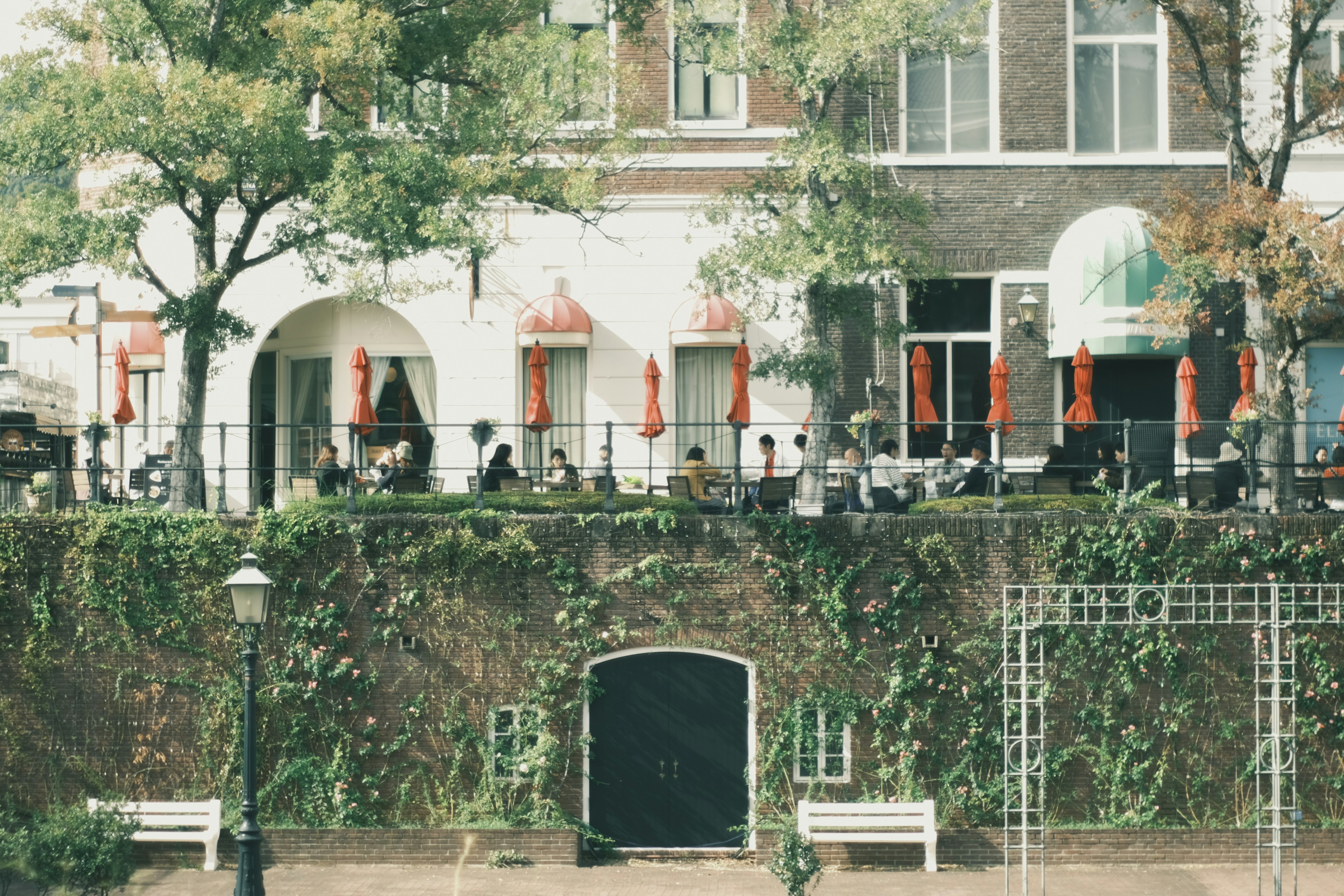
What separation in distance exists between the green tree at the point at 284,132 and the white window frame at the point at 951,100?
6.14 meters

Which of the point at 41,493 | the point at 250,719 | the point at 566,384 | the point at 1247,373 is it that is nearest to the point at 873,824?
the point at 250,719

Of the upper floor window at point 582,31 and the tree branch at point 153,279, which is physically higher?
the upper floor window at point 582,31

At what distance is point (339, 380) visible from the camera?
24.6 meters

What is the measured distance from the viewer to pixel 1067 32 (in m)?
23.4

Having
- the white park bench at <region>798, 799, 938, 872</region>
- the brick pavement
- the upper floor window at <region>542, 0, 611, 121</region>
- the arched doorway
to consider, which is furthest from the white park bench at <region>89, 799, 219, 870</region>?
the upper floor window at <region>542, 0, 611, 121</region>

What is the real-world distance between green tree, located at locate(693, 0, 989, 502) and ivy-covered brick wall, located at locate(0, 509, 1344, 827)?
2.30 m

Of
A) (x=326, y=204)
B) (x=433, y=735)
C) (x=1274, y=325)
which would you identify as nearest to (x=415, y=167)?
(x=326, y=204)

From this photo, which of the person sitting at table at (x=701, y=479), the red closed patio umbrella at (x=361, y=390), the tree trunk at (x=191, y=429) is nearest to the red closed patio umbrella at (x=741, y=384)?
the person sitting at table at (x=701, y=479)

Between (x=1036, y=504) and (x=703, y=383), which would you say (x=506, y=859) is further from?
(x=703, y=383)

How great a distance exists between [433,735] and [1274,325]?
11483 mm

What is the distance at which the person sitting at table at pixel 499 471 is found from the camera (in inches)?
725

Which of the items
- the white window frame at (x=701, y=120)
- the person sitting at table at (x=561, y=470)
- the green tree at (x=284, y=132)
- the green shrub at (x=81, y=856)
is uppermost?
the white window frame at (x=701, y=120)

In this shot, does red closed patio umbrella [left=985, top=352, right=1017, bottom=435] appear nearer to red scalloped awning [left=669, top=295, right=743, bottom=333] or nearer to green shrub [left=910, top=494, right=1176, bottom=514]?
green shrub [left=910, top=494, right=1176, bottom=514]

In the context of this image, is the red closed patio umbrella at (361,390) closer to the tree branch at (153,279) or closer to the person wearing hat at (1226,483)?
the tree branch at (153,279)
